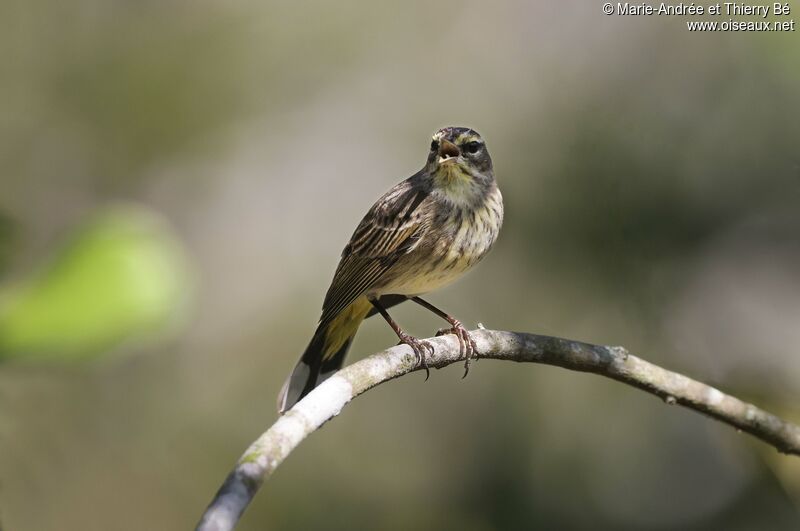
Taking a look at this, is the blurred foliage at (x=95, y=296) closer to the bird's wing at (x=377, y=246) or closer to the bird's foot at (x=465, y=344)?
the bird's foot at (x=465, y=344)

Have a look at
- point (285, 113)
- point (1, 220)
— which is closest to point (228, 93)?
point (285, 113)

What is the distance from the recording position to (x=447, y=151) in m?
4.37

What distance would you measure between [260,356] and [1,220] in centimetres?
548

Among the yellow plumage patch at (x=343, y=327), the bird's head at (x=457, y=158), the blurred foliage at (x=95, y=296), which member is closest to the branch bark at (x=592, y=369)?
the yellow plumage patch at (x=343, y=327)

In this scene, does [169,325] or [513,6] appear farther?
[513,6]

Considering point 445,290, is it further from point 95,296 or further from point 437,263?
point 95,296

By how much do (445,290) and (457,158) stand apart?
244cm

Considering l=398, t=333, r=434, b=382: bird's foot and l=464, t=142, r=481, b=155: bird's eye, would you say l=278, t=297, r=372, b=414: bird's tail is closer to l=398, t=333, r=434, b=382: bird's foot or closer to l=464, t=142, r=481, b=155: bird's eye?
l=398, t=333, r=434, b=382: bird's foot

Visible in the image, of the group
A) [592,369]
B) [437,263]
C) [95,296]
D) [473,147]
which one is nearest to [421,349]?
[592,369]

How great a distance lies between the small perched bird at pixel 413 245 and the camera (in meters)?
4.16

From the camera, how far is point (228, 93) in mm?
7852

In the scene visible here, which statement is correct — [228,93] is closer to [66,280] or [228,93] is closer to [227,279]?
[227,279]

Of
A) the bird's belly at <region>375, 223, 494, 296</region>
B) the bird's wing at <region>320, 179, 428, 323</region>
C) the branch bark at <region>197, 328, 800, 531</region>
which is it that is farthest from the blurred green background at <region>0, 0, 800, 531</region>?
the bird's belly at <region>375, 223, 494, 296</region>

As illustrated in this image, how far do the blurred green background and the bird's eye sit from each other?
1860mm
